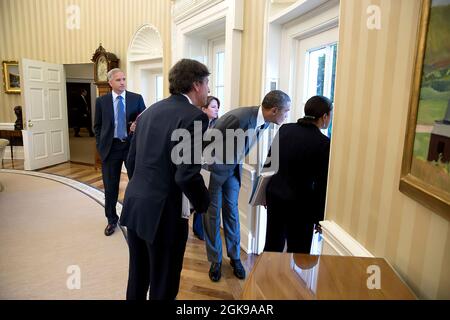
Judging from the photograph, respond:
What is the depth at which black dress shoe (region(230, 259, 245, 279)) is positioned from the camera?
267 centimetres

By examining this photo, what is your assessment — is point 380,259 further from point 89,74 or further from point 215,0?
point 89,74

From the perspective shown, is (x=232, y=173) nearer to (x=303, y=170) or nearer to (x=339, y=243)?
(x=303, y=170)

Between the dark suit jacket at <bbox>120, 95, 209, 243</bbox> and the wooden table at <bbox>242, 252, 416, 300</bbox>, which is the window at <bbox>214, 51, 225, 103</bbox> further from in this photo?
Answer: the wooden table at <bbox>242, 252, 416, 300</bbox>

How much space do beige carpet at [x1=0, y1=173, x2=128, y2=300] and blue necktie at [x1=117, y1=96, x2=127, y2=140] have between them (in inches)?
40.9

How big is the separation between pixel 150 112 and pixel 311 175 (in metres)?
0.96

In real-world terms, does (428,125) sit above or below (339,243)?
above

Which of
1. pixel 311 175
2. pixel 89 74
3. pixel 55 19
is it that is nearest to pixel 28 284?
pixel 311 175

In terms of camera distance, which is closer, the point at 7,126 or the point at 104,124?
the point at 104,124

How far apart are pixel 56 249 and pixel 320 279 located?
278 cm

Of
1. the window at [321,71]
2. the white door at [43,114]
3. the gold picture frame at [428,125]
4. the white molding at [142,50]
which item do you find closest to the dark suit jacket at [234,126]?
the window at [321,71]

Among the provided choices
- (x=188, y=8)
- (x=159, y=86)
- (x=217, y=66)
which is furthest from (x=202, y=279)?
(x=159, y=86)

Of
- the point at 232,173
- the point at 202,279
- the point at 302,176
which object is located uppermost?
the point at 302,176

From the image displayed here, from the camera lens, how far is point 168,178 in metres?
1.65
